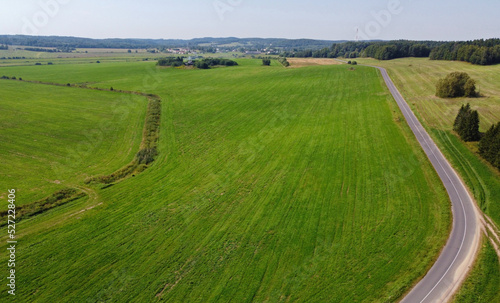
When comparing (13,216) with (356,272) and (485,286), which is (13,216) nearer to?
(356,272)

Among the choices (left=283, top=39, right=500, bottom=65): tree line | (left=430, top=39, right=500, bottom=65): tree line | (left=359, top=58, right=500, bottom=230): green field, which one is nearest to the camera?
(left=359, top=58, right=500, bottom=230): green field

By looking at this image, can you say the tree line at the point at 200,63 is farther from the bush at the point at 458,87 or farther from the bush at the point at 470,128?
the bush at the point at 470,128

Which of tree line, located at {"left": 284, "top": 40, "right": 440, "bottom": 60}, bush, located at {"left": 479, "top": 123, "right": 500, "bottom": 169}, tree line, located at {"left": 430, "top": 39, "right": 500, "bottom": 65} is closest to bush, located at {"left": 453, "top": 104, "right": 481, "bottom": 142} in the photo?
bush, located at {"left": 479, "top": 123, "right": 500, "bottom": 169}

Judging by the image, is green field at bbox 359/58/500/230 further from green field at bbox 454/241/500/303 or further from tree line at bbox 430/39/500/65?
green field at bbox 454/241/500/303

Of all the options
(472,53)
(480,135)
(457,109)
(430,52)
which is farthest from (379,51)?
(480,135)

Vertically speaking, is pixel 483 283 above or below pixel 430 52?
below

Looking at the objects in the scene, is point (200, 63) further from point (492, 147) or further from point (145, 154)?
point (492, 147)

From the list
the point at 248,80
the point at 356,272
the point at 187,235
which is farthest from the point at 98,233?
the point at 248,80
